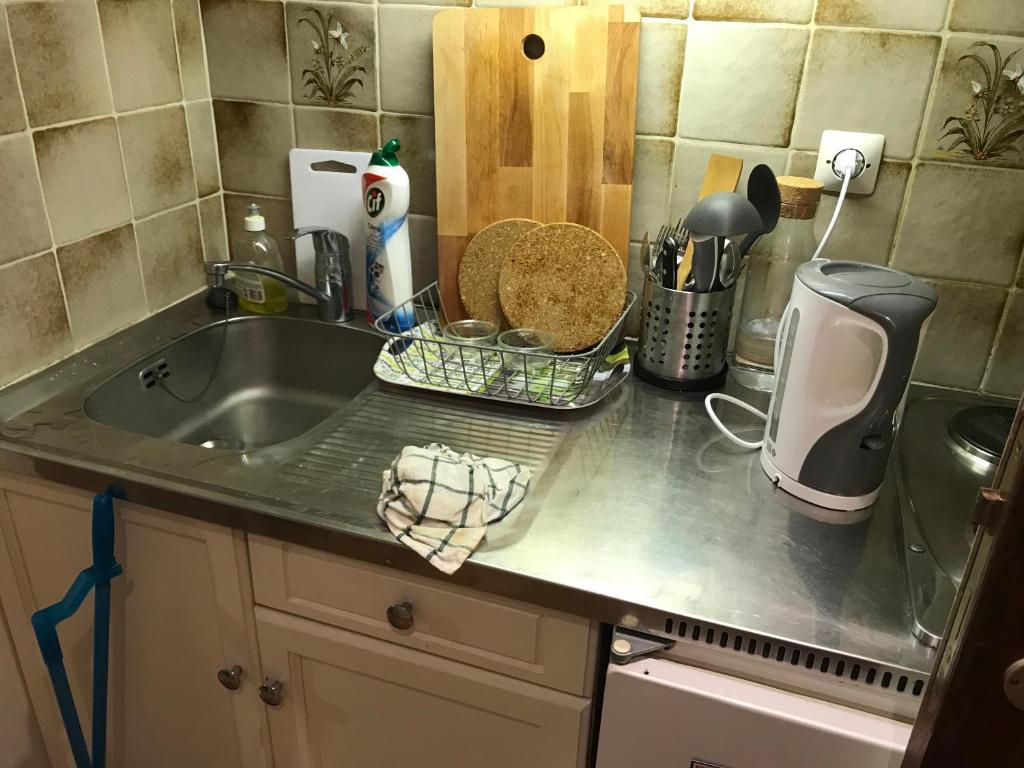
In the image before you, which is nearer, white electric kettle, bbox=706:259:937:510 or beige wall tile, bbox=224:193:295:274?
white electric kettle, bbox=706:259:937:510

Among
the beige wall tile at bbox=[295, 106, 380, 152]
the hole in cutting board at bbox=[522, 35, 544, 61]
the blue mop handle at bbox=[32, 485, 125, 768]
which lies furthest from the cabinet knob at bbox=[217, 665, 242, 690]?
the hole in cutting board at bbox=[522, 35, 544, 61]

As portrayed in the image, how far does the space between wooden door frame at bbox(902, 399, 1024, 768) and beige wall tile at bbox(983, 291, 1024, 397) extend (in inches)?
26.7

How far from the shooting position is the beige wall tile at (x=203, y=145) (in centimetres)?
136

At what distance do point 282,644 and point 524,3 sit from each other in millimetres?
919

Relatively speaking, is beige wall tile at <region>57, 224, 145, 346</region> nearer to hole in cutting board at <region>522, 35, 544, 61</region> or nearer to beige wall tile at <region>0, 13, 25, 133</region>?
beige wall tile at <region>0, 13, 25, 133</region>

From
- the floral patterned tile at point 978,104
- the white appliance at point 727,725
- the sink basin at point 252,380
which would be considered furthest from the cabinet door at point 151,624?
the floral patterned tile at point 978,104

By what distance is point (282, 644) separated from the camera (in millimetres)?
1004

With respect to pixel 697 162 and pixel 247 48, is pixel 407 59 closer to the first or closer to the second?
pixel 247 48

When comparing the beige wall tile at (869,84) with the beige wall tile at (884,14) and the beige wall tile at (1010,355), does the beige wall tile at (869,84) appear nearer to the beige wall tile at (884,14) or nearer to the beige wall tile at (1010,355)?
the beige wall tile at (884,14)

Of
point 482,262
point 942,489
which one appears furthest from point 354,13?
point 942,489

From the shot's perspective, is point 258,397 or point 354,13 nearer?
point 354,13

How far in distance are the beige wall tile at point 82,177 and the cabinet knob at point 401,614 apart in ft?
2.34

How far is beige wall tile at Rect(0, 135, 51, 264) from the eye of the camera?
1058 millimetres

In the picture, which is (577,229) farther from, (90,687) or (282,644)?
(90,687)
